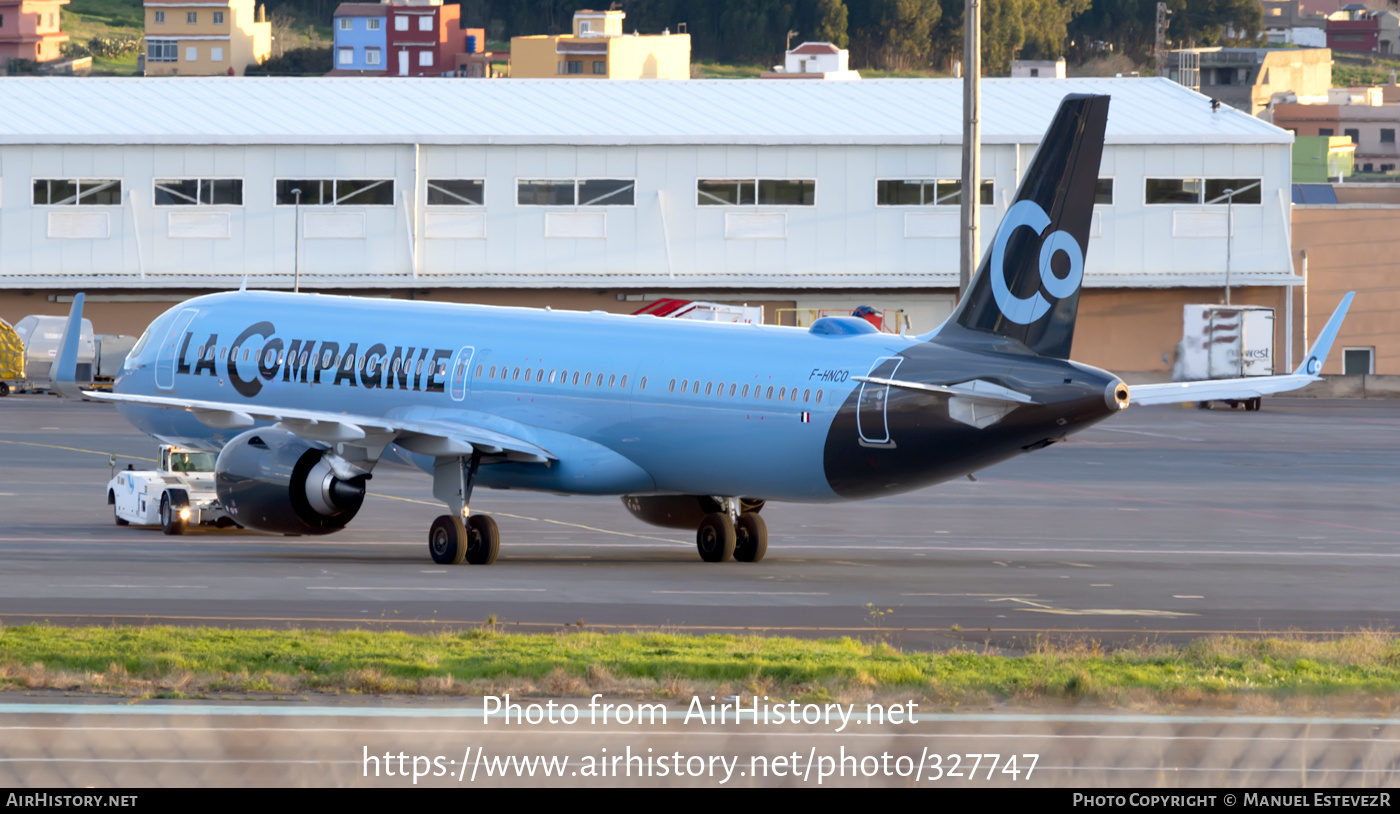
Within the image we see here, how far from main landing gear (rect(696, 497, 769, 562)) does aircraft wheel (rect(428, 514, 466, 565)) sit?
173 inches

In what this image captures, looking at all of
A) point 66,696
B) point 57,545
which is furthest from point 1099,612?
point 57,545

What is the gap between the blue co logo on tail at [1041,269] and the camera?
31.8 meters

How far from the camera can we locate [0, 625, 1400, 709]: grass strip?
19.5 meters

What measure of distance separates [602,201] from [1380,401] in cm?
3587

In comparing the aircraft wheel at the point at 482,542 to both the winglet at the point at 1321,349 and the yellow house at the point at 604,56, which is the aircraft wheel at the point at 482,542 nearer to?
the winglet at the point at 1321,349

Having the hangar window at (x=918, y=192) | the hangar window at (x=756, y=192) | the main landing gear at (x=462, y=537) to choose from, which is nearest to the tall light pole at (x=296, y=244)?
the hangar window at (x=756, y=192)

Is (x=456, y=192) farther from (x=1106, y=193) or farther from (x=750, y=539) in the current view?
(x=750, y=539)

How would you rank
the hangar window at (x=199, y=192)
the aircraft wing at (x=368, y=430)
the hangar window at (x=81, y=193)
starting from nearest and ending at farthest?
the aircraft wing at (x=368, y=430), the hangar window at (x=81, y=193), the hangar window at (x=199, y=192)

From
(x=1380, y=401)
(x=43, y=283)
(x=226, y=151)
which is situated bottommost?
(x=1380, y=401)

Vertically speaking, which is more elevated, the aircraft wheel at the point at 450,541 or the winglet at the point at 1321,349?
the winglet at the point at 1321,349

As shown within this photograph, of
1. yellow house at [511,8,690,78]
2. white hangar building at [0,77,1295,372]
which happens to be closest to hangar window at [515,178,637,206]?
white hangar building at [0,77,1295,372]

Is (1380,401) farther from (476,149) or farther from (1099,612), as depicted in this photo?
(1099,612)

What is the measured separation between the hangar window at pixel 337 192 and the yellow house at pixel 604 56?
78314mm

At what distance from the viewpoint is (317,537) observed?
131 feet
